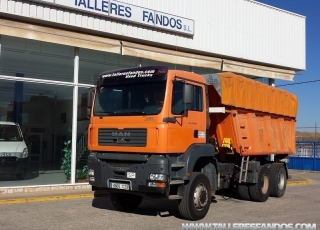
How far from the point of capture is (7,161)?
1186 cm

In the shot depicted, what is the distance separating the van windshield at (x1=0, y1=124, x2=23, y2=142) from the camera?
11859mm

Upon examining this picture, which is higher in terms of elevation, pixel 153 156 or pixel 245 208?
pixel 153 156

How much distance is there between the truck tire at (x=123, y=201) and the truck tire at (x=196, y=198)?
1737 mm

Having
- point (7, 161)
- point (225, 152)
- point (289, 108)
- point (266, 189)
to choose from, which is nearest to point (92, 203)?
point (7, 161)

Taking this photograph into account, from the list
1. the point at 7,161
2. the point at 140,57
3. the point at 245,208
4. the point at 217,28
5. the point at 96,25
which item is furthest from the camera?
the point at 217,28

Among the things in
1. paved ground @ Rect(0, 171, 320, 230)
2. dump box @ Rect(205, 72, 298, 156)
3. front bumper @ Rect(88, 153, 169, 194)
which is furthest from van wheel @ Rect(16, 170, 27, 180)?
dump box @ Rect(205, 72, 298, 156)

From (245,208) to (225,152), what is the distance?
57.4 inches

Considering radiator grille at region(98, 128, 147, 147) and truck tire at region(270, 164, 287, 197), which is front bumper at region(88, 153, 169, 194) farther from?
truck tire at region(270, 164, 287, 197)

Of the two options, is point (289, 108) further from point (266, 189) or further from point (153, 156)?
point (153, 156)

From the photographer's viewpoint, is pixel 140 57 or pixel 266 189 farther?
pixel 140 57

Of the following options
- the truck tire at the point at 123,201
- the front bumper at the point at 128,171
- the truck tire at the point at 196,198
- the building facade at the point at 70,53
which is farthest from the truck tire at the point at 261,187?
the building facade at the point at 70,53

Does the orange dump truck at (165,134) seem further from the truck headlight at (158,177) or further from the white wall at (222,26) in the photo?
the white wall at (222,26)

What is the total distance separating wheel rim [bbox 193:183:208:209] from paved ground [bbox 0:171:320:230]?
34cm

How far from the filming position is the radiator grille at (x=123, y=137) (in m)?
8.34
